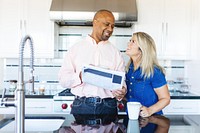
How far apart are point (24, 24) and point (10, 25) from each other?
0.15 meters

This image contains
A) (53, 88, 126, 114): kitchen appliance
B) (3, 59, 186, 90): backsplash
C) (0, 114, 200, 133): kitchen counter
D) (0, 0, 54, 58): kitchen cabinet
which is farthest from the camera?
(3, 59, 186, 90): backsplash

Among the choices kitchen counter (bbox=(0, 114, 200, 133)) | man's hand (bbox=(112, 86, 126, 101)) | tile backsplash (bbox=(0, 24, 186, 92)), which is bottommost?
kitchen counter (bbox=(0, 114, 200, 133))

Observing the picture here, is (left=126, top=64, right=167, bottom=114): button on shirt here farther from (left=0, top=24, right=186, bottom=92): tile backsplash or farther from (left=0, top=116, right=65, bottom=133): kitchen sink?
(left=0, top=24, right=186, bottom=92): tile backsplash

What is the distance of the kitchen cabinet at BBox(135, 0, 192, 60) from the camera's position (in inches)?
124

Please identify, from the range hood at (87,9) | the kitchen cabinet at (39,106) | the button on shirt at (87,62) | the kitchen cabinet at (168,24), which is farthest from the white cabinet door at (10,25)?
the button on shirt at (87,62)

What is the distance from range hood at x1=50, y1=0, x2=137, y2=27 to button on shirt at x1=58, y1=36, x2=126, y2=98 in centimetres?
113

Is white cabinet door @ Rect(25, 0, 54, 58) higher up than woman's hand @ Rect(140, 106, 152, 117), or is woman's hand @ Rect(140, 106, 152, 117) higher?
white cabinet door @ Rect(25, 0, 54, 58)

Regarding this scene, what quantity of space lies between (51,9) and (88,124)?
1831mm

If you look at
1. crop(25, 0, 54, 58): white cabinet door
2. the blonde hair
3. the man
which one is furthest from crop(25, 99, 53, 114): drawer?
the blonde hair

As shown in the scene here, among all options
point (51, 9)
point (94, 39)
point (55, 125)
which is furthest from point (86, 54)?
point (51, 9)

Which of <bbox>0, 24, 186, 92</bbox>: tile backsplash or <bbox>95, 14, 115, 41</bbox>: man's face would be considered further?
<bbox>0, 24, 186, 92</bbox>: tile backsplash

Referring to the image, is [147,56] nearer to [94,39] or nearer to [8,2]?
[94,39]

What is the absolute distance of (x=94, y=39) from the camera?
1876 mm

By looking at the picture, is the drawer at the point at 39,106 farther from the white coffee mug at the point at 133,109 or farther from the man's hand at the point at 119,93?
the white coffee mug at the point at 133,109
